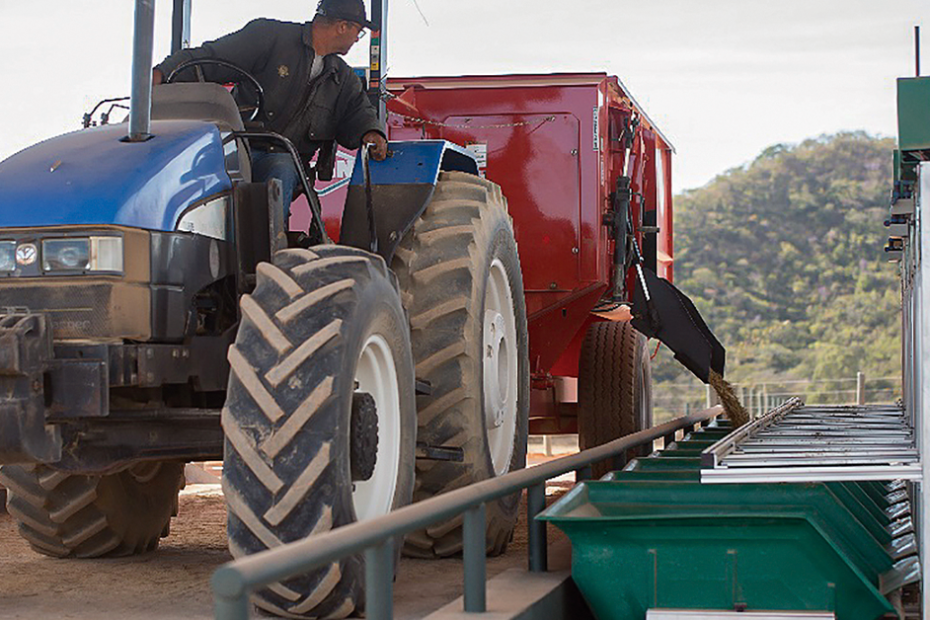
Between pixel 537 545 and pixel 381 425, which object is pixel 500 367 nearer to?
pixel 537 545

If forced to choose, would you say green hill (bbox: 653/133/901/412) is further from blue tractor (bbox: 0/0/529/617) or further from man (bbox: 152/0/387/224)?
blue tractor (bbox: 0/0/529/617)

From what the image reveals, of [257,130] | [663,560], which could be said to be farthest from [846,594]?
[257,130]

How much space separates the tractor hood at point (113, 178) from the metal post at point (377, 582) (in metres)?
1.54

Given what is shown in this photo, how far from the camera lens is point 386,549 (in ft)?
13.2

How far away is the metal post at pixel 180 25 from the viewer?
22.9ft

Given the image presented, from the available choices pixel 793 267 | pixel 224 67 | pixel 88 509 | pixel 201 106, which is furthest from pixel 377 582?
pixel 793 267

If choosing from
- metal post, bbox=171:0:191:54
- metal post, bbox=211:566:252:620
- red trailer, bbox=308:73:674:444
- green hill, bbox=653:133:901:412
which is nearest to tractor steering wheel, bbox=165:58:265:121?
metal post, bbox=171:0:191:54

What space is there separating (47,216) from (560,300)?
5.11 meters

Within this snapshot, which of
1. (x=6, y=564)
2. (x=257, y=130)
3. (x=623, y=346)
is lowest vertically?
(x=6, y=564)

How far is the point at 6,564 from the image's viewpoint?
6.50m

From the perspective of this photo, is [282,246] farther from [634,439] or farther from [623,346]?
[623,346]

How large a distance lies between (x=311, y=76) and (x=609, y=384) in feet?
14.1

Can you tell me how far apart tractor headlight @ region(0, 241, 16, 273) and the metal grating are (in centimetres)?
239

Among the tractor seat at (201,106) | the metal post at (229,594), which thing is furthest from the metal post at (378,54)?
the metal post at (229,594)
